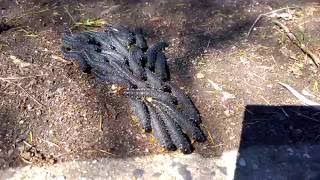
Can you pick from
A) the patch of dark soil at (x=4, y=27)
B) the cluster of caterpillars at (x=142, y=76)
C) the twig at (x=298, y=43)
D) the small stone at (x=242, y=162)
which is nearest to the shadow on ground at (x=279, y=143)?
the small stone at (x=242, y=162)

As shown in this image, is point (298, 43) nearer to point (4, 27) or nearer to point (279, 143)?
point (279, 143)

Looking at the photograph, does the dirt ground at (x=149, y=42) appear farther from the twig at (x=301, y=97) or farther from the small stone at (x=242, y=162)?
the small stone at (x=242, y=162)

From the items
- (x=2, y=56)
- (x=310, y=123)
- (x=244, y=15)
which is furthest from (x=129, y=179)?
(x=244, y=15)

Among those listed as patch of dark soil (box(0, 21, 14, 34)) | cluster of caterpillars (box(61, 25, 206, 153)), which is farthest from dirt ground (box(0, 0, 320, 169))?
cluster of caterpillars (box(61, 25, 206, 153))

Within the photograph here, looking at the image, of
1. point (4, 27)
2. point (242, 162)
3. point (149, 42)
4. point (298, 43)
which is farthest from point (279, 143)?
point (4, 27)

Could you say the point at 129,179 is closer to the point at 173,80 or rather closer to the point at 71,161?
the point at 71,161

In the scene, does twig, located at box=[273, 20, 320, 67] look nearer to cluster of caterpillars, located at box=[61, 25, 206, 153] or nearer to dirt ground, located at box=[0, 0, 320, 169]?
dirt ground, located at box=[0, 0, 320, 169]
